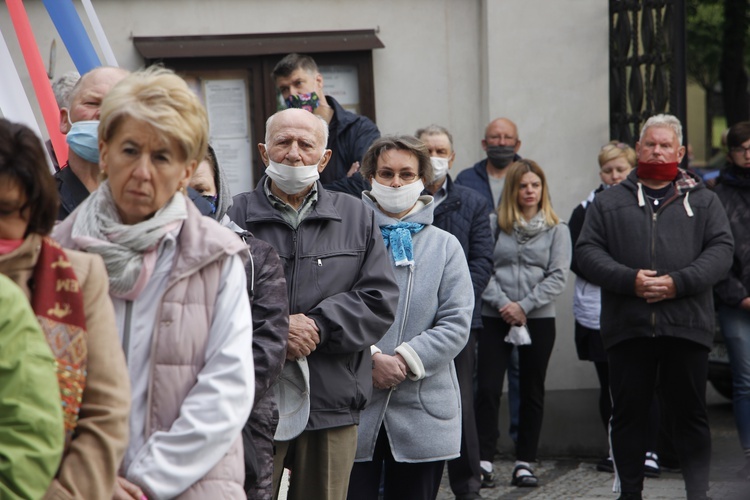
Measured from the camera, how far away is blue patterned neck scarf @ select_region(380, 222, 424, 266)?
5406 mm

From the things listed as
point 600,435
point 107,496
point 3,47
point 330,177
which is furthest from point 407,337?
point 600,435

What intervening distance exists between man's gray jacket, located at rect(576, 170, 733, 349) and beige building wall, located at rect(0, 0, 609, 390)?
187 cm

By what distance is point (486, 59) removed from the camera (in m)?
8.79

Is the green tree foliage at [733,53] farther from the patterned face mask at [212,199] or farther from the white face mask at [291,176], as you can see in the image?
the patterned face mask at [212,199]

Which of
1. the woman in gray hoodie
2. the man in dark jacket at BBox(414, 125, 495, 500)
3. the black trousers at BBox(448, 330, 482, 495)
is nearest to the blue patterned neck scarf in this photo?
the black trousers at BBox(448, 330, 482, 495)

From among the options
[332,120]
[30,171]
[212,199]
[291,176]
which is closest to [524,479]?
[332,120]

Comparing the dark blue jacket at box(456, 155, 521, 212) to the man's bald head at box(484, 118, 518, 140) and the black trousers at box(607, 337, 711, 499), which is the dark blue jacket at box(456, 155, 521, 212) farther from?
the black trousers at box(607, 337, 711, 499)

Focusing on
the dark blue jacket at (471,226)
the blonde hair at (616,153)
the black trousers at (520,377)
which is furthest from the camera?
the blonde hair at (616,153)

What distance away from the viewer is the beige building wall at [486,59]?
8680 mm

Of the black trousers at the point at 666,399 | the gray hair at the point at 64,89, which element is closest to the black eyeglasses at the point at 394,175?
the gray hair at the point at 64,89

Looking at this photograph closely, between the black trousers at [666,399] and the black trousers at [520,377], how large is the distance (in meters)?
1.07

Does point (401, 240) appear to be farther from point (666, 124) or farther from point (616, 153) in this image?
point (616, 153)

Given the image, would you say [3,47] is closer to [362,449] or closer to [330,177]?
[330,177]

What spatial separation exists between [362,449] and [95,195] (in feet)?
8.15
